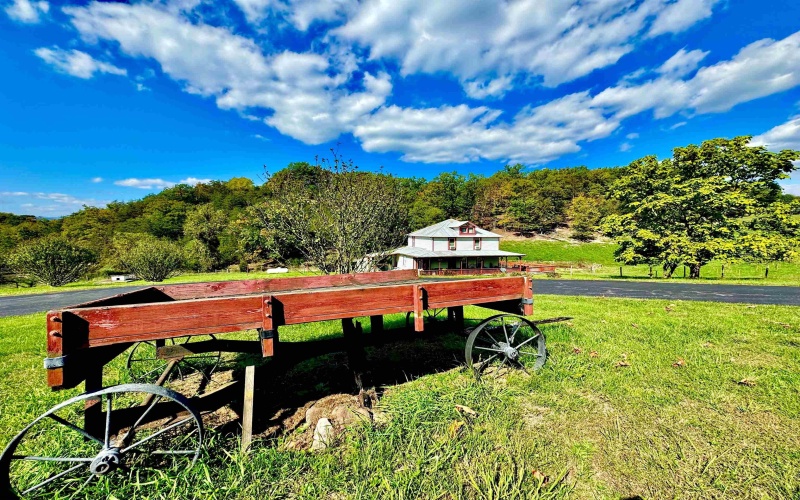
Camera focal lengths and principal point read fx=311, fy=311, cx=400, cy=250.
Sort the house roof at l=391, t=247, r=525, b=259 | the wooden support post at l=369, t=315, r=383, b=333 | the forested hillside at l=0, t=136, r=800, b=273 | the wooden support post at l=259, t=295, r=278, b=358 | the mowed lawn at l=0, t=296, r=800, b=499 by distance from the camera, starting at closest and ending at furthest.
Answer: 1. the mowed lawn at l=0, t=296, r=800, b=499
2. the wooden support post at l=259, t=295, r=278, b=358
3. the wooden support post at l=369, t=315, r=383, b=333
4. the forested hillside at l=0, t=136, r=800, b=273
5. the house roof at l=391, t=247, r=525, b=259

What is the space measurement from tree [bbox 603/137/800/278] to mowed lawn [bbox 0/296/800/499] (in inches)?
884

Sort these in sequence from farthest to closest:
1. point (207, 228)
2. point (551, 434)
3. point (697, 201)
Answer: point (207, 228) < point (697, 201) < point (551, 434)

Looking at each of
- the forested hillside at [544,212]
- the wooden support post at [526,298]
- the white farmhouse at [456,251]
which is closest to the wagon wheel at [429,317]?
the wooden support post at [526,298]

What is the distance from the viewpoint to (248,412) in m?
3.29

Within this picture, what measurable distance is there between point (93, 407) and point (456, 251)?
131 ft

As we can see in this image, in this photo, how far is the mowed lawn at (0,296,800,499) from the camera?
266 centimetres

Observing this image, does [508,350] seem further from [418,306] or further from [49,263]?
[49,263]

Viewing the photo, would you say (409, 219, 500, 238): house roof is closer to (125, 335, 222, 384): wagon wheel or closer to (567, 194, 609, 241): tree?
(567, 194, 609, 241): tree

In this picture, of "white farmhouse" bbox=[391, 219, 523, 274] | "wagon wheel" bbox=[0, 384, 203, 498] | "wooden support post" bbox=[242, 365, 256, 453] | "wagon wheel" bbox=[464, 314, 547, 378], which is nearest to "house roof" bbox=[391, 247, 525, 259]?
"white farmhouse" bbox=[391, 219, 523, 274]

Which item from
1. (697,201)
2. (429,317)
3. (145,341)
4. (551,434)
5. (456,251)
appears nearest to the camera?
(145,341)

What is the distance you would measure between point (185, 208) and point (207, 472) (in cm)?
8892

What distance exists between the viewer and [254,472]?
2.81m

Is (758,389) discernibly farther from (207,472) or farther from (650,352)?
(207,472)

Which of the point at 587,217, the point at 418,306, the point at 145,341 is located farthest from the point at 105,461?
the point at 587,217
